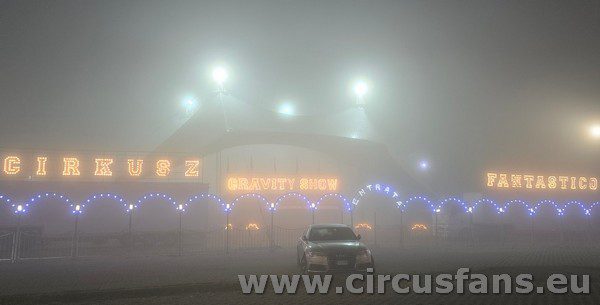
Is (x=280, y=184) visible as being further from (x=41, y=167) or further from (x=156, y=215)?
(x=41, y=167)

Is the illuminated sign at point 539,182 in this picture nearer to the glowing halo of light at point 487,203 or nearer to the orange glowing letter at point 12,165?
the glowing halo of light at point 487,203

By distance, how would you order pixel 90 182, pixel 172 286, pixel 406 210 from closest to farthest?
pixel 172 286
pixel 90 182
pixel 406 210

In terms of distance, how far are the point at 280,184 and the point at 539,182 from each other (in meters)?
23.3

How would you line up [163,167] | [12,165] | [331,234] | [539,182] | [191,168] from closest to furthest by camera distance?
Result: [331,234] < [12,165] < [163,167] < [191,168] < [539,182]

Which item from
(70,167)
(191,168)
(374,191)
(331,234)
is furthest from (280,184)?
(331,234)

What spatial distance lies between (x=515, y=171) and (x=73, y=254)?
3520 cm

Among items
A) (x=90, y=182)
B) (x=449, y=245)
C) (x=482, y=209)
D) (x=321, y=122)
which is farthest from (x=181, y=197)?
(x=482, y=209)

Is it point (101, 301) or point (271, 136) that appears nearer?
point (101, 301)

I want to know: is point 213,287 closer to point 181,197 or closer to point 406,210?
point 181,197

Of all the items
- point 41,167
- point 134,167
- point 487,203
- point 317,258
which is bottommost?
point 317,258

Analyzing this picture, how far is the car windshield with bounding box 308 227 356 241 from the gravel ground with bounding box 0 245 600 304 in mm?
1437

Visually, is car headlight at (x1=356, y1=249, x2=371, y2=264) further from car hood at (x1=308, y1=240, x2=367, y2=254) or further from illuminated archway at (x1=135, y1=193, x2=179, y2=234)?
illuminated archway at (x1=135, y1=193, x2=179, y2=234)

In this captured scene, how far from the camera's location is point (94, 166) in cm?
3086

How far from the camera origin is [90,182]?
30.4m
